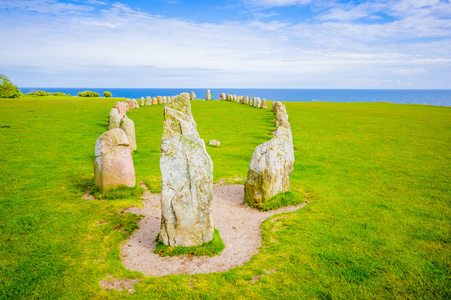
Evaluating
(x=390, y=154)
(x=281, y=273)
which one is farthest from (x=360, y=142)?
(x=281, y=273)

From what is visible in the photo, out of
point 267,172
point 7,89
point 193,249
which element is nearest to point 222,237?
point 193,249

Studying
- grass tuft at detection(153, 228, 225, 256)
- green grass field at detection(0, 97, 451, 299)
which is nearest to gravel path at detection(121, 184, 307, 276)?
grass tuft at detection(153, 228, 225, 256)

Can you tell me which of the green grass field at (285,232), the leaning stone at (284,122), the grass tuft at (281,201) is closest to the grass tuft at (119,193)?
the green grass field at (285,232)

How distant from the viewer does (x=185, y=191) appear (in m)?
6.93

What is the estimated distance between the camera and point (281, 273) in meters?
6.06

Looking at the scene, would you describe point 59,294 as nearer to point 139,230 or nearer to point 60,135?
point 139,230

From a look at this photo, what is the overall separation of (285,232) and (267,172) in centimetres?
231

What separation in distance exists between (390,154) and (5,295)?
18465mm

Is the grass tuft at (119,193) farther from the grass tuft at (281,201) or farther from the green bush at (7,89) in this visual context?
the green bush at (7,89)

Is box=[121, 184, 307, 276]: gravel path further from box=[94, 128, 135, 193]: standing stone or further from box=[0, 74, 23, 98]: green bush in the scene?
box=[0, 74, 23, 98]: green bush

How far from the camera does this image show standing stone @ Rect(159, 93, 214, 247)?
6914mm

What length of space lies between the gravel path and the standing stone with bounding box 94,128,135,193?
4.34ft

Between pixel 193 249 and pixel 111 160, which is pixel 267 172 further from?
pixel 111 160

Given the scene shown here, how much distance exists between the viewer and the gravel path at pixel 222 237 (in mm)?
6375
